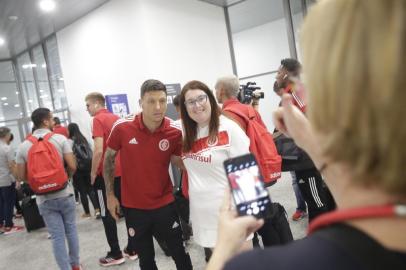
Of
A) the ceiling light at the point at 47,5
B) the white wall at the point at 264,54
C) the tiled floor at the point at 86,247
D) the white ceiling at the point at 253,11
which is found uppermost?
the ceiling light at the point at 47,5

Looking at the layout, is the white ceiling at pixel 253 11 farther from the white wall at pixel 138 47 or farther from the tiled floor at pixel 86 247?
the tiled floor at pixel 86 247

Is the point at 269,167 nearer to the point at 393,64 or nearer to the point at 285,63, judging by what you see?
the point at 285,63

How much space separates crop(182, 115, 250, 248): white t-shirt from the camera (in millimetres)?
1923

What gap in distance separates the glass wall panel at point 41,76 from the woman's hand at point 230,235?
9.26 meters

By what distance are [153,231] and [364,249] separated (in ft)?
6.75

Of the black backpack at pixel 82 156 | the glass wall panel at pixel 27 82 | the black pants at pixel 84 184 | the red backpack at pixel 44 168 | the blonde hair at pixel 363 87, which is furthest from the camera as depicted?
the glass wall panel at pixel 27 82

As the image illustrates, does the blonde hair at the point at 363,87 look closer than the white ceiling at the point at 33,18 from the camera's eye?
Yes

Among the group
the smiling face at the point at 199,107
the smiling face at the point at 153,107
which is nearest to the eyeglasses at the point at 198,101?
the smiling face at the point at 199,107

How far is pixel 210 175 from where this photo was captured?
194cm

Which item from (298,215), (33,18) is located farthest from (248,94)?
(33,18)

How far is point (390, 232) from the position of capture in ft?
1.47

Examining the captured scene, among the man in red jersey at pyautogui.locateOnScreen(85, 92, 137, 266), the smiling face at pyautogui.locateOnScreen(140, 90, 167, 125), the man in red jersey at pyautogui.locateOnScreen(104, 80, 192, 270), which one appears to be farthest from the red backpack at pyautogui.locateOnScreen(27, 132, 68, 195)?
the smiling face at pyautogui.locateOnScreen(140, 90, 167, 125)

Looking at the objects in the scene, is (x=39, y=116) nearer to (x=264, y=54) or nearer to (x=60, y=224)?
(x=60, y=224)

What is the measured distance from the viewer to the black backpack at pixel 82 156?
4824 mm
